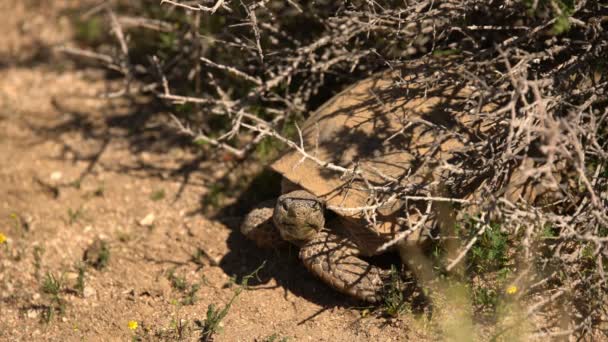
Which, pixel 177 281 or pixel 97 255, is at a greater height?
pixel 177 281

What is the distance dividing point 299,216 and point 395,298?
30.6 inches

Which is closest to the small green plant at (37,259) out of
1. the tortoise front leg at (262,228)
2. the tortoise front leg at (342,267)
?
the tortoise front leg at (262,228)

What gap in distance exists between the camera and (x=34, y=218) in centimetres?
508

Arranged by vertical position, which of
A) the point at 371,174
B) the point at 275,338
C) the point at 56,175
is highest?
the point at 371,174

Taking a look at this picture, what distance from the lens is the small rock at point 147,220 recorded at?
5.09 m

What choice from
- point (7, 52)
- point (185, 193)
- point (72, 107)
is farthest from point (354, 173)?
point (7, 52)

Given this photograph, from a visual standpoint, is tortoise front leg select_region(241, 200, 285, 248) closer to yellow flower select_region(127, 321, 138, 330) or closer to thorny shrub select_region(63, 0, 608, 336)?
thorny shrub select_region(63, 0, 608, 336)

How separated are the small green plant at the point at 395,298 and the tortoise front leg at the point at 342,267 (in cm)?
6

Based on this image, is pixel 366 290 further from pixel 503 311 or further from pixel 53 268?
pixel 53 268

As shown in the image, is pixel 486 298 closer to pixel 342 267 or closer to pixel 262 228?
pixel 342 267

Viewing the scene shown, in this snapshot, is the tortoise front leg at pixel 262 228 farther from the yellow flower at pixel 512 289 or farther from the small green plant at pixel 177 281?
the yellow flower at pixel 512 289

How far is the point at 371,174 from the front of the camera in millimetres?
4160

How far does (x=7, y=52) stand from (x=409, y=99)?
15.8ft

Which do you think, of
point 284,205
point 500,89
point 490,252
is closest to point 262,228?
point 284,205
